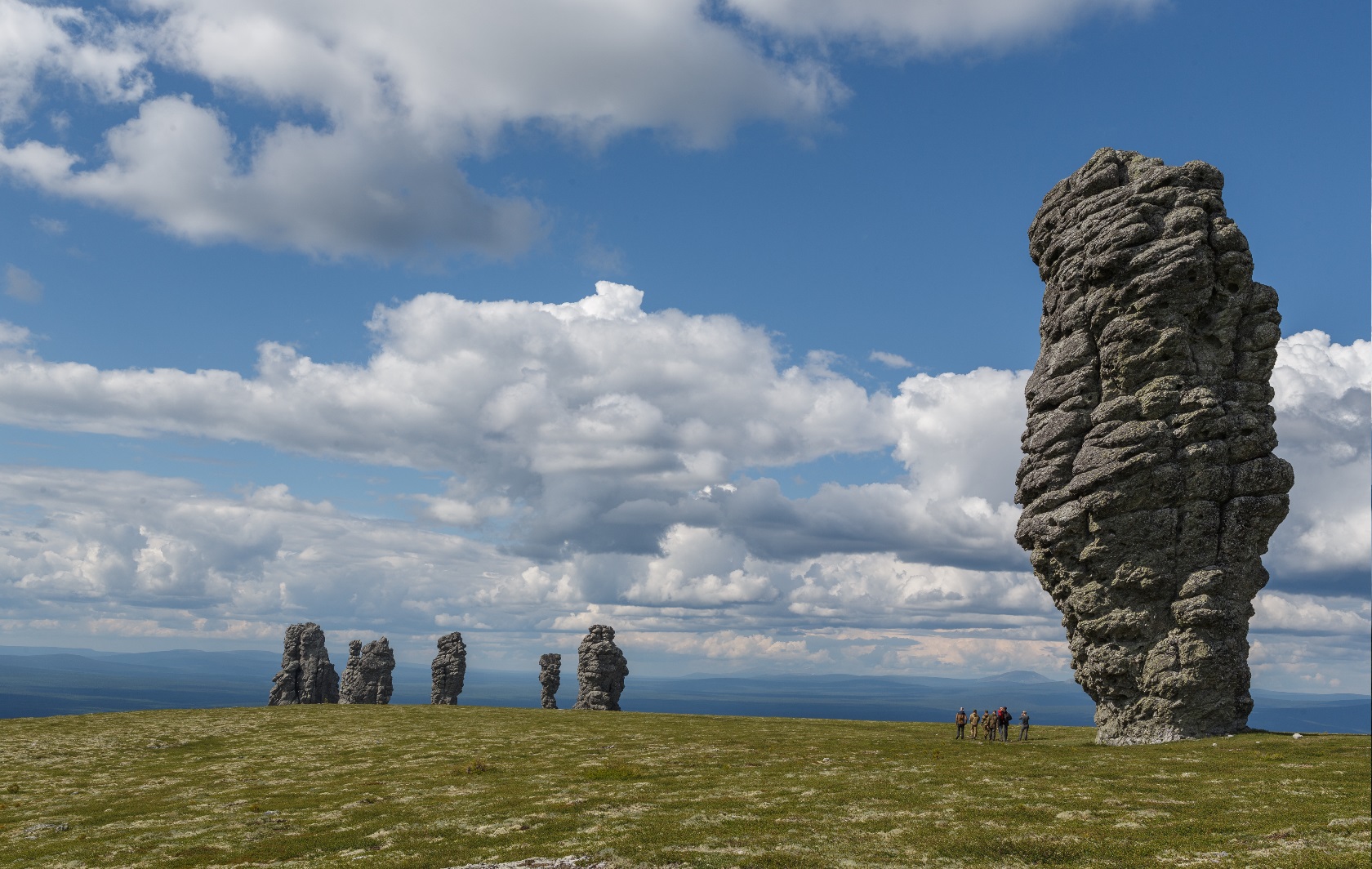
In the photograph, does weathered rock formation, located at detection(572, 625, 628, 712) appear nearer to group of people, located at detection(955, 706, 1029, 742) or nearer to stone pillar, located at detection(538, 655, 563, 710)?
stone pillar, located at detection(538, 655, 563, 710)

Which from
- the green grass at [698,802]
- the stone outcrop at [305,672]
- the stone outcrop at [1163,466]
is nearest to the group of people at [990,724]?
the green grass at [698,802]

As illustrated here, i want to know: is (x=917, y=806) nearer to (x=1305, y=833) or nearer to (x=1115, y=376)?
(x=1305, y=833)

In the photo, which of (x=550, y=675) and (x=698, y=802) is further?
(x=550, y=675)

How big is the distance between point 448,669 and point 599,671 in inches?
1173

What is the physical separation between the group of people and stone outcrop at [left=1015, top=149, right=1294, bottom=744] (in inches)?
264

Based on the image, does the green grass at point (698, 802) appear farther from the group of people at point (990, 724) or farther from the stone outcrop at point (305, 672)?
the stone outcrop at point (305, 672)

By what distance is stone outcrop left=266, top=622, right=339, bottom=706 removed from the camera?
422 feet

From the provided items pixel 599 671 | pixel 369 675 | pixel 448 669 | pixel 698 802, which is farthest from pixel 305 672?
pixel 698 802

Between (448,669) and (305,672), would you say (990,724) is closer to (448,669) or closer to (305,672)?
(448,669)

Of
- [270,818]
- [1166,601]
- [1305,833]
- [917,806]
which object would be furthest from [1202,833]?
[270,818]

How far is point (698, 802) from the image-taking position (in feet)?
115

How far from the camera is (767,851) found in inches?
1014

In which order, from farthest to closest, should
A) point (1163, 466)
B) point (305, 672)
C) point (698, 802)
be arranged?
point (305, 672)
point (1163, 466)
point (698, 802)

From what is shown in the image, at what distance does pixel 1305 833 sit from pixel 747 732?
148ft
